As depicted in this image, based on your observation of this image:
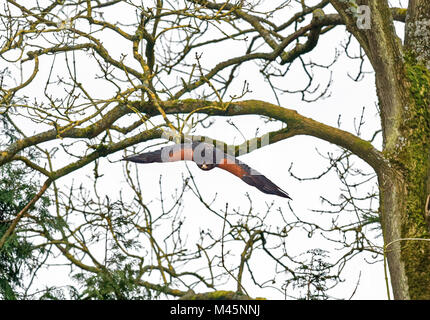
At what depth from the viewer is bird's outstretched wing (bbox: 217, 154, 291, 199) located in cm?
535

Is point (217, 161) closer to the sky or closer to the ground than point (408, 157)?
closer to the ground

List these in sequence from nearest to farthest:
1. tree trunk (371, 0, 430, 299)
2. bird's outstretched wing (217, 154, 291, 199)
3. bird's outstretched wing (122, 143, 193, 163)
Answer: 1. bird's outstretched wing (122, 143, 193, 163)
2. bird's outstretched wing (217, 154, 291, 199)
3. tree trunk (371, 0, 430, 299)

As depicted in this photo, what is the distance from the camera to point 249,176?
5441mm

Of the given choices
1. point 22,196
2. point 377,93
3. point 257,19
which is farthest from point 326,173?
point 22,196

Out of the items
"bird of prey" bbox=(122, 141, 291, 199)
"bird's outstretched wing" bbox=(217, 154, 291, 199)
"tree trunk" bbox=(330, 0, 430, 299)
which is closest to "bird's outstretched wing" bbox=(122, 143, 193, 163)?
"bird of prey" bbox=(122, 141, 291, 199)

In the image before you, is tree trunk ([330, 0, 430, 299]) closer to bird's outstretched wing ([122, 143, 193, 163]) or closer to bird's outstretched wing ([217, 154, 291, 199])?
bird's outstretched wing ([217, 154, 291, 199])

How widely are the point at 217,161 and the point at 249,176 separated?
318 millimetres

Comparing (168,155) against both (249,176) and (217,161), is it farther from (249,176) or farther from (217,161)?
(249,176)

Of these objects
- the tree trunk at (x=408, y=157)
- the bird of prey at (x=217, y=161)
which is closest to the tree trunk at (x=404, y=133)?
the tree trunk at (x=408, y=157)

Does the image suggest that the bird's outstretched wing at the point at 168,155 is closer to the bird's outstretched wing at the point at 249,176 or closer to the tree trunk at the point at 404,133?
the bird's outstretched wing at the point at 249,176

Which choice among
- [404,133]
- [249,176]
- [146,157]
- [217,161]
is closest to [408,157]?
[404,133]

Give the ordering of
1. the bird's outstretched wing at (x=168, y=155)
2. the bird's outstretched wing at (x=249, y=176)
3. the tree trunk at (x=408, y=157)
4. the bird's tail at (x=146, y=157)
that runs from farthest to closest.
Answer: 1. the tree trunk at (x=408, y=157)
2. the bird's tail at (x=146, y=157)
3. the bird's outstretched wing at (x=249, y=176)
4. the bird's outstretched wing at (x=168, y=155)

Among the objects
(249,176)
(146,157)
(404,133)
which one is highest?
(404,133)

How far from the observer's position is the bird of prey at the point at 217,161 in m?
5.22
